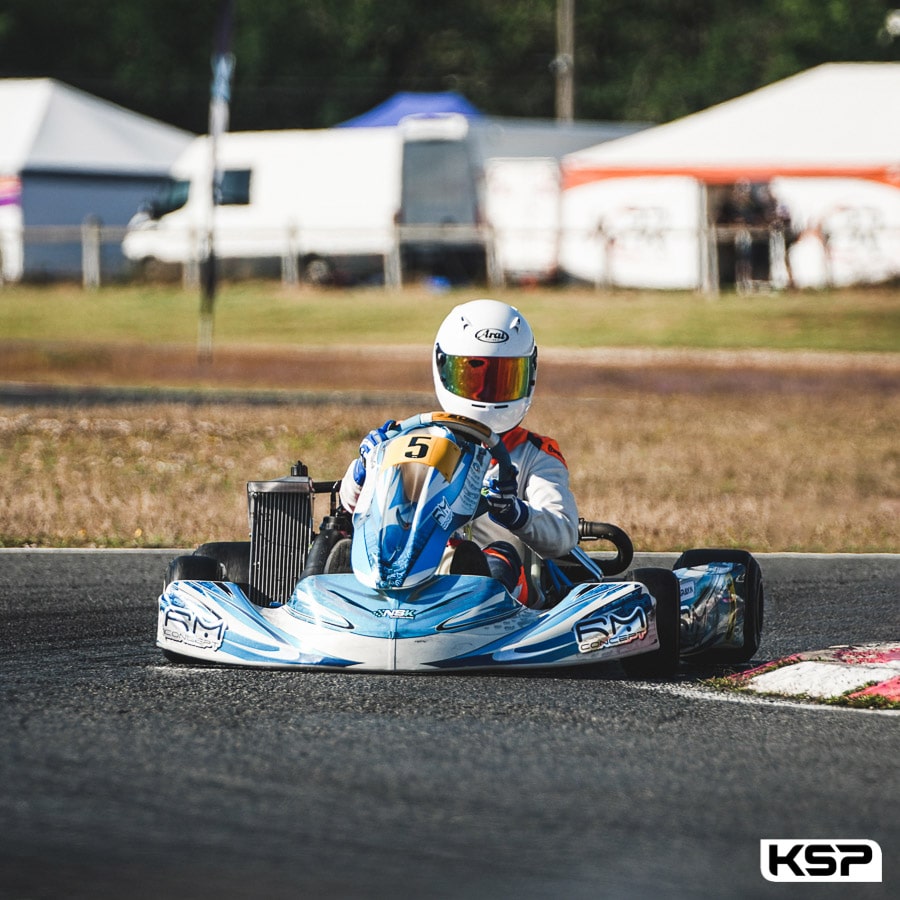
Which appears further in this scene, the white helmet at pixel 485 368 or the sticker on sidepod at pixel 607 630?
the white helmet at pixel 485 368

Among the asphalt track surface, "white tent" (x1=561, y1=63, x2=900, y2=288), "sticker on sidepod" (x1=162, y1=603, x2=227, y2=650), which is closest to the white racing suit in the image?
the asphalt track surface

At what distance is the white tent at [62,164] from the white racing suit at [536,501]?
91.5 ft

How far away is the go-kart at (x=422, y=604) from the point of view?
18.4 feet

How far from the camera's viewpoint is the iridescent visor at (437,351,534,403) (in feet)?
20.4

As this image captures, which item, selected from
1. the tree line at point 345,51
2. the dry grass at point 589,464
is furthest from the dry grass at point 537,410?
the tree line at point 345,51

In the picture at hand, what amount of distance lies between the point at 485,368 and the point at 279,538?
912 millimetres

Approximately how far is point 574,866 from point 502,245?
90.3ft

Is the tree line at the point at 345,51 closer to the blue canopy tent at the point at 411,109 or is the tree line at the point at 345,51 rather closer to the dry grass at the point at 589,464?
the blue canopy tent at the point at 411,109

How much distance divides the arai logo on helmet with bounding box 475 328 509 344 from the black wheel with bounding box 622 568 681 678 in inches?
37.7

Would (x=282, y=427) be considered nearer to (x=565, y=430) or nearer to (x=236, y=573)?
(x=565, y=430)

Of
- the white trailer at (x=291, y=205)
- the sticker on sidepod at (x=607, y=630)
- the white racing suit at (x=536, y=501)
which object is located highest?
the white trailer at (x=291, y=205)

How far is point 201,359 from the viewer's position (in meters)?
23.1

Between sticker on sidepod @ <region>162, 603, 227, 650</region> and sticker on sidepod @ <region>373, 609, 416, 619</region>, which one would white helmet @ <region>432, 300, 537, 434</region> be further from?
sticker on sidepod @ <region>162, 603, 227, 650</region>

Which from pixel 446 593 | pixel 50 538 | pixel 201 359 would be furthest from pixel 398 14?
pixel 446 593
